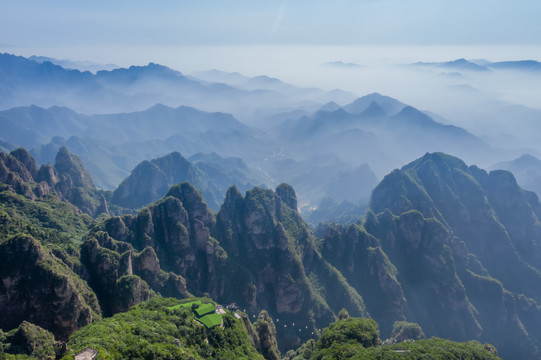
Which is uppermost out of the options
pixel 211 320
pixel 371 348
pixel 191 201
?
pixel 191 201

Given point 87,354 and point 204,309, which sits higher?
point 87,354

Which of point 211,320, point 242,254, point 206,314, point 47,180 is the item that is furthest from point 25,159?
point 211,320

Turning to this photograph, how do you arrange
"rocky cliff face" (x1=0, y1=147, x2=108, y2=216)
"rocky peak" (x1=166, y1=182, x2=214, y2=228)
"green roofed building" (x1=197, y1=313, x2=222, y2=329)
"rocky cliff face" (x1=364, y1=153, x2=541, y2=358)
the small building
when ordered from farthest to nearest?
"rocky cliff face" (x1=364, y1=153, x2=541, y2=358), "rocky cliff face" (x1=0, y1=147, x2=108, y2=216), "rocky peak" (x1=166, y1=182, x2=214, y2=228), "green roofed building" (x1=197, y1=313, x2=222, y2=329), the small building

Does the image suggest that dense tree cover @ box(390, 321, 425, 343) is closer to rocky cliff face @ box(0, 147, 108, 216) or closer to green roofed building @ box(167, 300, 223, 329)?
green roofed building @ box(167, 300, 223, 329)

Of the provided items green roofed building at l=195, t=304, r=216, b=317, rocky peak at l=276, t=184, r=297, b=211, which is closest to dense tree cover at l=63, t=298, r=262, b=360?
green roofed building at l=195, t=304, r=216, b=317

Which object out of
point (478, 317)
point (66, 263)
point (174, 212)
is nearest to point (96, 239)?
point (66, 263)

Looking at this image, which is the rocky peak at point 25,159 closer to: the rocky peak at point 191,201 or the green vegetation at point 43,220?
the green vegetation at point 43,220

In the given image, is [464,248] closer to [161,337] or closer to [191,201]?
[191,201]

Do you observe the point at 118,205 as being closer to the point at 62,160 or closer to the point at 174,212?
the point at 62,160

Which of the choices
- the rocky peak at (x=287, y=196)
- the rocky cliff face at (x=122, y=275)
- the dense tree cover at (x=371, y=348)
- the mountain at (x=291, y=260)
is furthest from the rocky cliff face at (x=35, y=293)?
the rocky peak at (x=287, y=196)
